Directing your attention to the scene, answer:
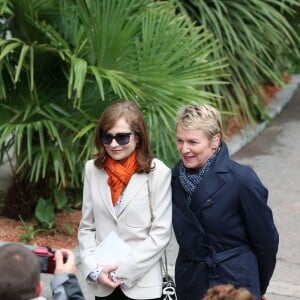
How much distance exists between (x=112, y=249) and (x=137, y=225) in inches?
6.6

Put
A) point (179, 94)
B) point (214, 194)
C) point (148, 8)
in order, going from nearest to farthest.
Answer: point (214, 194) → point (179, 94) → point (148, 8)

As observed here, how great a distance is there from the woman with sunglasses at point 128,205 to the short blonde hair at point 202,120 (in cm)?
34

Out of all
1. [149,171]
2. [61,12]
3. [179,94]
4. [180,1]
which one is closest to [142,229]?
[149,171]

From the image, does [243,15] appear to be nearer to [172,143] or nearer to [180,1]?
[180,1]

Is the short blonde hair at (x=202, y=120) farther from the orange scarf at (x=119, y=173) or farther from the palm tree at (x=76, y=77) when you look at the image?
the palm tree at (x=76, y=77)

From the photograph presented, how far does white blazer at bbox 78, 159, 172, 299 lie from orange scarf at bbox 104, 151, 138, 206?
0.02 meters

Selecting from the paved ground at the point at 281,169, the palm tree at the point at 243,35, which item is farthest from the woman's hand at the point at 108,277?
the palm tree at the point at 243,35

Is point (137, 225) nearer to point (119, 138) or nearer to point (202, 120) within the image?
point (119, 138)

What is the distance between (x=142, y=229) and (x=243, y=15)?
19.5 ft

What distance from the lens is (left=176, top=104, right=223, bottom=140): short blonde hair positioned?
4.02 meters

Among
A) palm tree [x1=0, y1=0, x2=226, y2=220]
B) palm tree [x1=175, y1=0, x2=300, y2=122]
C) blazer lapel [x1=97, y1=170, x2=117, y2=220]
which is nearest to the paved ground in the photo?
palm tree [x1=175, y1=0, x2=300, y2=122]

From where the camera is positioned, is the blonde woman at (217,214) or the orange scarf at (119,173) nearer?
the blonde woman at (217,214)

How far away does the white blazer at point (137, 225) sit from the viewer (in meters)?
4.24

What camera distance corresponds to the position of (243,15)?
9812 mm
